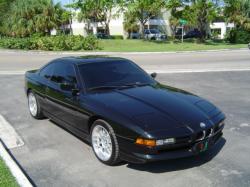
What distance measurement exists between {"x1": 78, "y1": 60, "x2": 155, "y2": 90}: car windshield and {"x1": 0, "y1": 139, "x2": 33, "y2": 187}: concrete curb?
1.57 m

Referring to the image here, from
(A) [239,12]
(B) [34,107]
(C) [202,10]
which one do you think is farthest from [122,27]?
(B) [34,107]

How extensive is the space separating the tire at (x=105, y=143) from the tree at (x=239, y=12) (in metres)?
39.8

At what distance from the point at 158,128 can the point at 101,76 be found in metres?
1.74

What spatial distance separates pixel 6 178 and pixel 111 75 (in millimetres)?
2353

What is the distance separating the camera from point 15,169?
15.6 ft

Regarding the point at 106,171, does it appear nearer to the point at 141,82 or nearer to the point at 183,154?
the point at 183,154

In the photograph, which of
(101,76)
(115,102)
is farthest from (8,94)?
(115,102)

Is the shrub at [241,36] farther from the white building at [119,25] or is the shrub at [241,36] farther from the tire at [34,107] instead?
the tire at [34,107]

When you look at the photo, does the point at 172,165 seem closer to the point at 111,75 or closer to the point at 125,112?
the point at 125,112

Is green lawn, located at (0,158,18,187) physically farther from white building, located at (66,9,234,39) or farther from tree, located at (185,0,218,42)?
white building, located at (66,9,234,39)

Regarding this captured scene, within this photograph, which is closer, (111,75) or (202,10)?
(111,75)

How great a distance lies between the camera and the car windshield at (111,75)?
569 centimetres

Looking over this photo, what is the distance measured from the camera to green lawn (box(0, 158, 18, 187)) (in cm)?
428

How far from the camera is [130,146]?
4.51m
